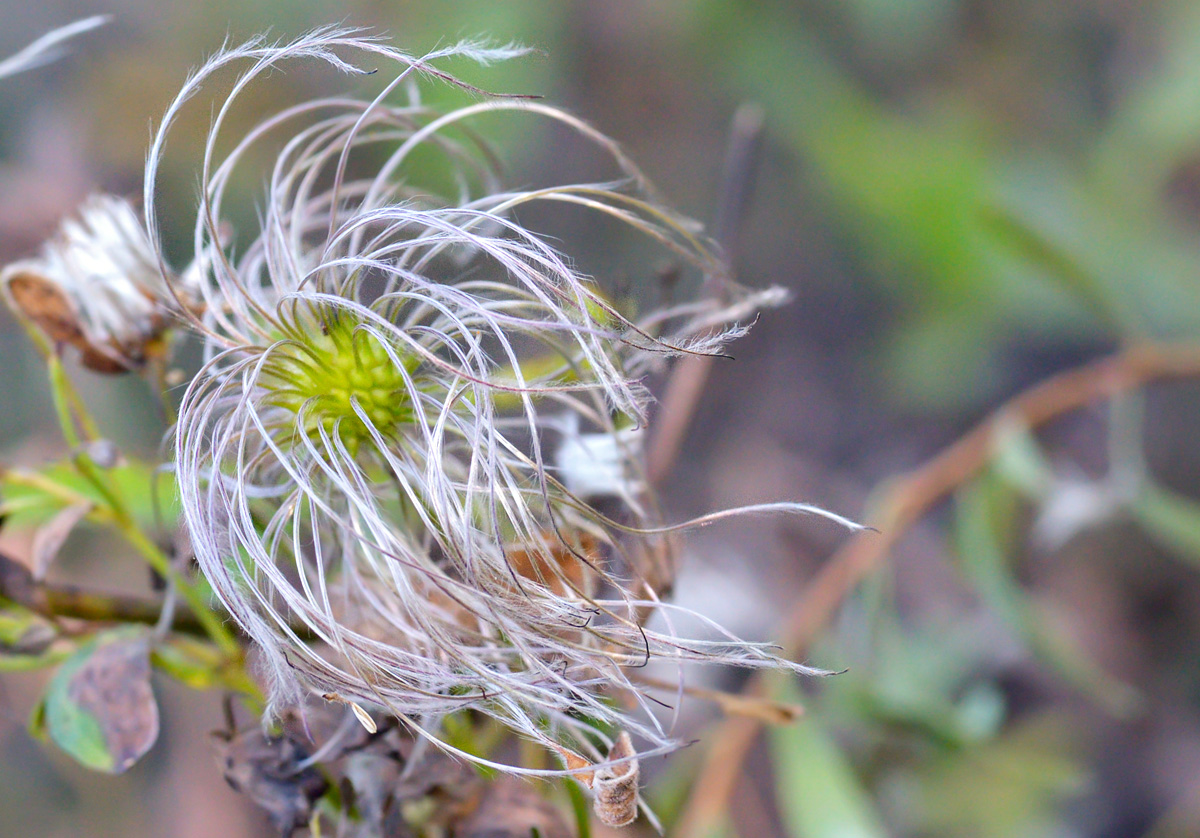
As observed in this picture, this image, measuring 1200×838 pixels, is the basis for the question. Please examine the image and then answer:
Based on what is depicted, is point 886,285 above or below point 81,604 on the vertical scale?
below

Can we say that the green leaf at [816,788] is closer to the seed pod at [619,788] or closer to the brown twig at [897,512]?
the brown twig at [897,512]

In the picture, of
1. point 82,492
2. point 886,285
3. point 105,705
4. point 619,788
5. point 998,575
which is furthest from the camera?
point 886,285

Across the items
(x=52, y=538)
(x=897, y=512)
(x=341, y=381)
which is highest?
(x=341, y=381)

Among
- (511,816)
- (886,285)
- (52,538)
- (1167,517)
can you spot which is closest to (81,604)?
(52,538)

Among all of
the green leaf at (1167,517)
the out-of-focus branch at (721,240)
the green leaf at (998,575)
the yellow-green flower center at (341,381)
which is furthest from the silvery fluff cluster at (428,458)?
the green leaf at (1167,517)

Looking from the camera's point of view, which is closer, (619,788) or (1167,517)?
(619,788)

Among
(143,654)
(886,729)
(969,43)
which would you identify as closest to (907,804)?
(886,729)

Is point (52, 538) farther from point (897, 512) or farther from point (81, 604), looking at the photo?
point (897, 512)
